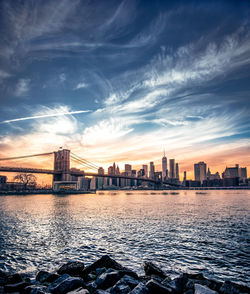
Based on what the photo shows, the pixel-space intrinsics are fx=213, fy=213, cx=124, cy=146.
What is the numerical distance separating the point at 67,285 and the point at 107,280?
1511mm

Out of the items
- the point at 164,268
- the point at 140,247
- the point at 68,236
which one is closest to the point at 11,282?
the point at 164,268

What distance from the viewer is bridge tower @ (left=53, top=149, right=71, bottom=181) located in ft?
409

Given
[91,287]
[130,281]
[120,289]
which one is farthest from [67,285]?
[130,281]

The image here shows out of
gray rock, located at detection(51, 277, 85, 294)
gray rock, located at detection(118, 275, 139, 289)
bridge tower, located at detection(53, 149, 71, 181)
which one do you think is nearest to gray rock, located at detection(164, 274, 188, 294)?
gray rock, located at detection(118, 275, 139, 289)

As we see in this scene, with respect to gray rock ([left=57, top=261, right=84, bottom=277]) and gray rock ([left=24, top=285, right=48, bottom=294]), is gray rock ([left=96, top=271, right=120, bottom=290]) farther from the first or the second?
gray rock ([left=24, top=285, right=48, bottom=294])

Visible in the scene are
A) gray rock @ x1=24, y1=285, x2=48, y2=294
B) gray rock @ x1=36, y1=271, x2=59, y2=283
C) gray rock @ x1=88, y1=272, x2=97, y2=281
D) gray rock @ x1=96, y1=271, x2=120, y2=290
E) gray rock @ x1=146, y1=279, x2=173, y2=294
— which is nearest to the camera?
gray rock @ x1=24, y1=285, x2=48, y2=294

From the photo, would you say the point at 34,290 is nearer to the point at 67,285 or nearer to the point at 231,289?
the point at 67,285

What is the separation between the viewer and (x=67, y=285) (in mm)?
7801

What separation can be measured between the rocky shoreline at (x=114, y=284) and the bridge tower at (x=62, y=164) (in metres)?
115

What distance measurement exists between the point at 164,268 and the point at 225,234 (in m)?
9.63

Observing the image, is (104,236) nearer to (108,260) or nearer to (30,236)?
(30,236)

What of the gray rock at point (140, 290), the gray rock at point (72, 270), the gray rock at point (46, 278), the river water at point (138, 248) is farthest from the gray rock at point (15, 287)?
the gray rock at point (140, 290)

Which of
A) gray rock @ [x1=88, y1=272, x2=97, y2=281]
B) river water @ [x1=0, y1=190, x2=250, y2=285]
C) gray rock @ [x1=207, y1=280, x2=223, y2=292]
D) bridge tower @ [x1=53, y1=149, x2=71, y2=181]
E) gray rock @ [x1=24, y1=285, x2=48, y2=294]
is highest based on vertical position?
bridge tower @ [x1=53, y1=149, x2=71, y2=181]

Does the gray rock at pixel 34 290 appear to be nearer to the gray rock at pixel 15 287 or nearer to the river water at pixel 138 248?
the gray rock at pixel 15 287
